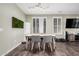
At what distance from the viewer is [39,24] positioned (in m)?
10.1

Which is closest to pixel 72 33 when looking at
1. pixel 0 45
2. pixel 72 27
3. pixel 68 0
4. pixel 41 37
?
pixel 72 27

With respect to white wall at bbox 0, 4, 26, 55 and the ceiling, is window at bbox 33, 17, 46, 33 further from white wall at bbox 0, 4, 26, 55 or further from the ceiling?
white wall at bbox 0, 4, 26, 55

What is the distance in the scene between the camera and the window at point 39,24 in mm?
10008

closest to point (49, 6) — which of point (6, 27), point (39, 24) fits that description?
point (6, 27)

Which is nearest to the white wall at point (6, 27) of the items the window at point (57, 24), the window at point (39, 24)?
the window at point (39, 24)

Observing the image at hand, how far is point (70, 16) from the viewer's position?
991cm

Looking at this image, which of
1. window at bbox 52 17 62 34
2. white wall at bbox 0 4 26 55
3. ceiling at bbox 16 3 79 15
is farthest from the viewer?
window at bbox 52 17 62 34

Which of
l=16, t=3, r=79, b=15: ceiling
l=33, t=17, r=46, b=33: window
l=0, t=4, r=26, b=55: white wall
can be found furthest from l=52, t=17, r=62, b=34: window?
l=0, t=4, r=26, b=55: white wall

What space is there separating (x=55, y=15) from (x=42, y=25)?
53.5 inches

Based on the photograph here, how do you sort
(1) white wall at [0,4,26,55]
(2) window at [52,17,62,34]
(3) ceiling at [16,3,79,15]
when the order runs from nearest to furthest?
(1) white wall at [0,4,26,55], (3) ceiling at [16,3,79,15], (2) window at [52,17,62,34]

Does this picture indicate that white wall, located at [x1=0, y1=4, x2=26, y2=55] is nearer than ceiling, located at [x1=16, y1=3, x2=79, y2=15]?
Yes

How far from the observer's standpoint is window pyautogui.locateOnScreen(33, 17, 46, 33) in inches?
394

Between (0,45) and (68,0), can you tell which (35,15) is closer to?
(0,45)

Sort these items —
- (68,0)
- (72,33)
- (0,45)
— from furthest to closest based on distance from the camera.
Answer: (72,33)
(0,45)
(68,0)
